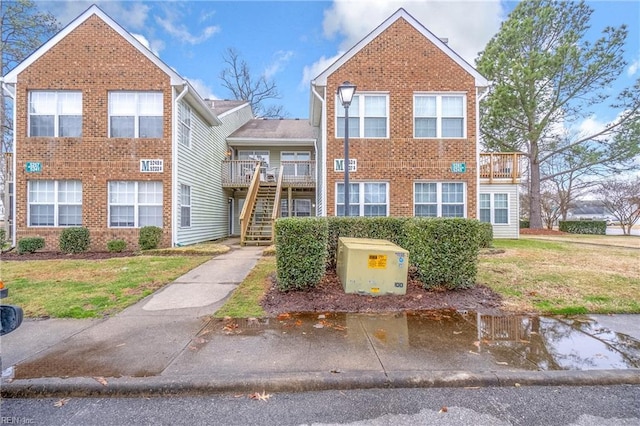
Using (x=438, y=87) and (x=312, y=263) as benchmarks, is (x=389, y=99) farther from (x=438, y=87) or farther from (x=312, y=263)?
(x=312, y=263)

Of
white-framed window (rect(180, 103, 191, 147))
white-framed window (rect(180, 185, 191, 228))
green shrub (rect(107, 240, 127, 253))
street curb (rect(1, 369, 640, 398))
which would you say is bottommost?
street curb (rect(1, 369, 640, 398))

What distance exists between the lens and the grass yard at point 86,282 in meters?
4.96

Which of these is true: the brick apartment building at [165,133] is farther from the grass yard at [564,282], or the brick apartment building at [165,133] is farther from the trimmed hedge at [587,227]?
the trimmed hedge at [587,227]

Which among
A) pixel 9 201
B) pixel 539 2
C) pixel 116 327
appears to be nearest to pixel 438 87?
pixel 116 327

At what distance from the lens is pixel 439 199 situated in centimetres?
1180

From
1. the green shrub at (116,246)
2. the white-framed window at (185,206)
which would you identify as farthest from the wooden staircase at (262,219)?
the green shrub at (116,246)

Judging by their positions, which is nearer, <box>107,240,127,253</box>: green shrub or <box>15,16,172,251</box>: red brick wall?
<box>107,240,127,253</box>: green shrub

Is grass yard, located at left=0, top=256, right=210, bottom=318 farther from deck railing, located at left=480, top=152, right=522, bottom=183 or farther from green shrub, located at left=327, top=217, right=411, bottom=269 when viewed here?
deck railing, located at left=480, top=152, right=522, bottom=183

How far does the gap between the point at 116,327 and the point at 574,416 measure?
506cm

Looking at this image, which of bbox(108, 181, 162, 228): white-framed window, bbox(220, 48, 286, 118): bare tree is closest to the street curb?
bbox(108, 181, 162, 228): white-framed window

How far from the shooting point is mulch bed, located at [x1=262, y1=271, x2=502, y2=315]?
4895mm

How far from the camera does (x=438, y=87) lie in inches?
456

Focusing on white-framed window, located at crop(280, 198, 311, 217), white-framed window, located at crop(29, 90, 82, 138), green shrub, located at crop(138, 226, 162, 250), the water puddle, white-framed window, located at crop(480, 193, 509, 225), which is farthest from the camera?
white-framed window, located at crop(280, 198, 311, 217)

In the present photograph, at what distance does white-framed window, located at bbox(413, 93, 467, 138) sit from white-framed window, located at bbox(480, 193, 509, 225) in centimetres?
478
